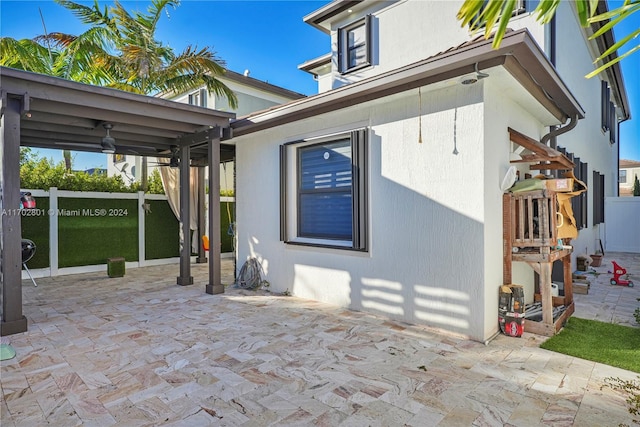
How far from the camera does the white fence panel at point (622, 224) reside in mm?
10938

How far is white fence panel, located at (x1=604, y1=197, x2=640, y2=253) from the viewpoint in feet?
35.9

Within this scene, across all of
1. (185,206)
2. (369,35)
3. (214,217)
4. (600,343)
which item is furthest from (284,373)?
(369,35)

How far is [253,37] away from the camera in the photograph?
1060 cm

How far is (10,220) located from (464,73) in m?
Result: 5.18

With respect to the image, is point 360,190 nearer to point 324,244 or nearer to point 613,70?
point 324,244

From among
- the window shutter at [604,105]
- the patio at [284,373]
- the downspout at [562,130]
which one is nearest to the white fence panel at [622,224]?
the window shutter at [604,105]

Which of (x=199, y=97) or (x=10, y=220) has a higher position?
(x=199, y=97)

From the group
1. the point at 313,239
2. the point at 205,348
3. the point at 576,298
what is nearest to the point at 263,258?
the point at 313,239

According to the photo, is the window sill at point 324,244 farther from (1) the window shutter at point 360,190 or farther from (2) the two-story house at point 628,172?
(2) the two-story house at point 628,172

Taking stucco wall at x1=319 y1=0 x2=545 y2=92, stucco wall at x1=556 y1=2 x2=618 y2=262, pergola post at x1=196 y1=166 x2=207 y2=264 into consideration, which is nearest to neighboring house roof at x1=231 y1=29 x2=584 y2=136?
stucco wall at x1=556 y1=2 x2=618 y2=262

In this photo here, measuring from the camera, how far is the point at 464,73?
11.7 ft

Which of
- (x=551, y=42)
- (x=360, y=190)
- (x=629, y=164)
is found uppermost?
(x=629, y=164)

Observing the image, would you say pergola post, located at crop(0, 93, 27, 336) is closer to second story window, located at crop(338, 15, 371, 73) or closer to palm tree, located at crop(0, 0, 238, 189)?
palm tree, located at crop(0, 0, 238, 189)

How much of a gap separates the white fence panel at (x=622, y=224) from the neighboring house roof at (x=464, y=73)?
26.5 feet
